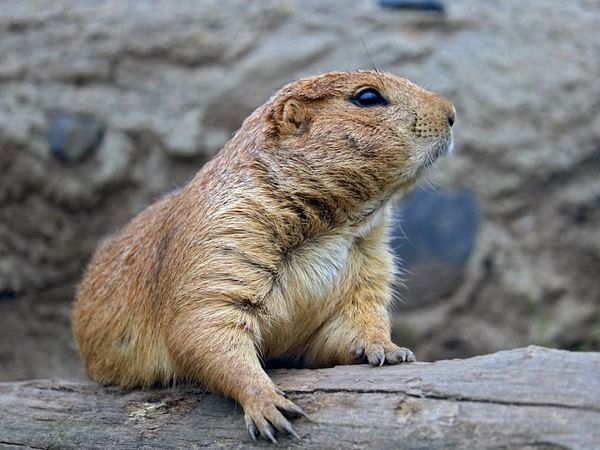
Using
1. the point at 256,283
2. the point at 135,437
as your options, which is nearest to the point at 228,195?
the point at 256,283

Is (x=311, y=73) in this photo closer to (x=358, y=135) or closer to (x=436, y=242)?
(x=436, y=242)

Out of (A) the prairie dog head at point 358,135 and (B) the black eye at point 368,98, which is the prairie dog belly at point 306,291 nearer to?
(A) the prairie dog head at point 358,135

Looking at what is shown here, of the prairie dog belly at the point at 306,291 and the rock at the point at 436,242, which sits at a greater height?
the prairie dog belly at the point at 306,291

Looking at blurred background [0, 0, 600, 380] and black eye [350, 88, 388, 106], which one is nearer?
black eye [350, 88, 388, 106]

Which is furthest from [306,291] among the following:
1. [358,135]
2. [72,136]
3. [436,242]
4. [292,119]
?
[72,136]

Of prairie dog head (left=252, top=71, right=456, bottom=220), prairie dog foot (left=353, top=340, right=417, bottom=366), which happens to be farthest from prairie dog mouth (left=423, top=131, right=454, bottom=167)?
prairie dog foot (left=353, top=340, right=417, bottom=366)

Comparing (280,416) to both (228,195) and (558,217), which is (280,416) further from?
(558,217)

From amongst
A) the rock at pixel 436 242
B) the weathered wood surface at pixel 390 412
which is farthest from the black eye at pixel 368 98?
the rock at pixel 436 242

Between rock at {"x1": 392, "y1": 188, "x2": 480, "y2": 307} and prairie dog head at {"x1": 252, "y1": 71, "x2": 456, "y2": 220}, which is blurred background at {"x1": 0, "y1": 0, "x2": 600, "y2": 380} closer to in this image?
rock at {"x1": 392, "y1": 188, "x2": 480, "y2": 307}
